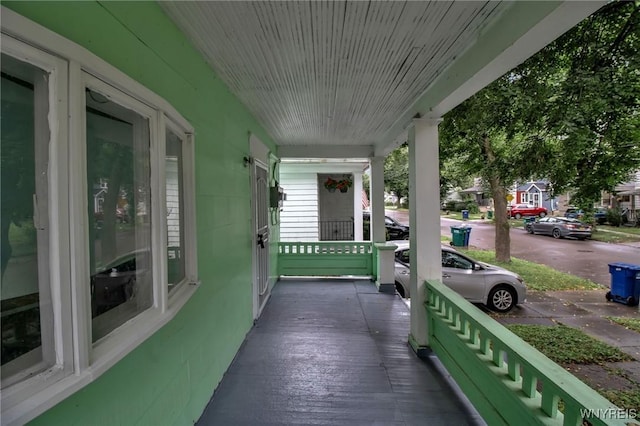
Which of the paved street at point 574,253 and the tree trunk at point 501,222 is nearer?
the paved street at point 574,253

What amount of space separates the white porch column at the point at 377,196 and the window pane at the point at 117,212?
14.8 feet

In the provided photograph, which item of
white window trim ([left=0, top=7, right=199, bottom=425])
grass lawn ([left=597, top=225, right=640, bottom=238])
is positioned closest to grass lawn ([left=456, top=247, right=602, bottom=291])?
white window trim ([left=0, top=7, right=199, bottom=425])

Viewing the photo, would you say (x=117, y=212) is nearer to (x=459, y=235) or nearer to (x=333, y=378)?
(x=333, y=378)

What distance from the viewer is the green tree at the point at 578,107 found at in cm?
293

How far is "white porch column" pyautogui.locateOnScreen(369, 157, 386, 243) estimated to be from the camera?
18.4ft

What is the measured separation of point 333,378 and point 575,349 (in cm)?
333

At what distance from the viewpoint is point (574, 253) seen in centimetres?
1115

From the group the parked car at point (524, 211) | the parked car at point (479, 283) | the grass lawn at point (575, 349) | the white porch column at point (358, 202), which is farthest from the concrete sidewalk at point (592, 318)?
the parked car at point (524, 211)

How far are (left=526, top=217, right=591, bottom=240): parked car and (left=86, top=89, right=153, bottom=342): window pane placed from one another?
16770 millimetres

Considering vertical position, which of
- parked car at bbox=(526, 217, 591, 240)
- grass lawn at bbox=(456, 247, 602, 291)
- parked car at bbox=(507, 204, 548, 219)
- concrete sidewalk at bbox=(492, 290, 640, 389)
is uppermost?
parked car at bbox=(507, 204, 548, 219)

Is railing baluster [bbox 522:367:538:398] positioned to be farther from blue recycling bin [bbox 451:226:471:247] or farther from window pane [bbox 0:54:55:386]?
blue recycling bin [bbox 451:226:471:247]

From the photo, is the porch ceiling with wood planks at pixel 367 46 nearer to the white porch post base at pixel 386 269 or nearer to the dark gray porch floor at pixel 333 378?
the dark gray porch floor at pixel 333 378

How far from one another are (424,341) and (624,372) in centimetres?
231

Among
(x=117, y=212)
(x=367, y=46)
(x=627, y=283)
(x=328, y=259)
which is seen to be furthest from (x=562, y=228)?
(x=117, y=212)
